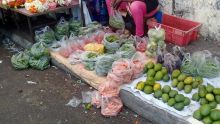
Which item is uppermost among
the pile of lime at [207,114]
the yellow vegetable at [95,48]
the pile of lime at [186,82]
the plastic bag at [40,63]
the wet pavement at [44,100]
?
the yellow vegetable at [95,48]

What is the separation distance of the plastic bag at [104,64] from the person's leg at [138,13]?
3.18 feet

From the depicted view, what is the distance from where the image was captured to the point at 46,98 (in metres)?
4.34

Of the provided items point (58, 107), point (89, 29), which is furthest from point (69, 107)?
point (89, 29)

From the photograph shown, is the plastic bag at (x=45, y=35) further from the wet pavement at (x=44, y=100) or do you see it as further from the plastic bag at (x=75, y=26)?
the wet pavement at (x=44, y=100)

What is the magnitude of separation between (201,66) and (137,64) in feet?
2.74

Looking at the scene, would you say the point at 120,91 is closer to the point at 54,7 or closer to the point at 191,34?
the point at 191,34

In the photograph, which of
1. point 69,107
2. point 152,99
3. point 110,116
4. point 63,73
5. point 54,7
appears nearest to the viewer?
point 152,99

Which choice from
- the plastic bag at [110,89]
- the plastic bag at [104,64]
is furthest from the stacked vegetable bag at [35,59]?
the plastic bag at [110,89]

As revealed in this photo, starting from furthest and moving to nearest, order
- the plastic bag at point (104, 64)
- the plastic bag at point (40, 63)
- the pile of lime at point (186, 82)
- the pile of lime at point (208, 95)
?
1. the plastic bag at point (40, 63)
2. the plastic bag at point (104, 64)
3. the pile of lime at point (186, 82)
4. the pile of lime at point (208, 95)

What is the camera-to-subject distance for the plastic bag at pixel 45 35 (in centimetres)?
533

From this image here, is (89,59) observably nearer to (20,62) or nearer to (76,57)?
(76,57)

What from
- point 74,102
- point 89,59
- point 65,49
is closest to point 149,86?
point 74,102

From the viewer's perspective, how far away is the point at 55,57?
5.11 meters

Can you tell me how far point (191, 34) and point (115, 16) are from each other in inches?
53.6
